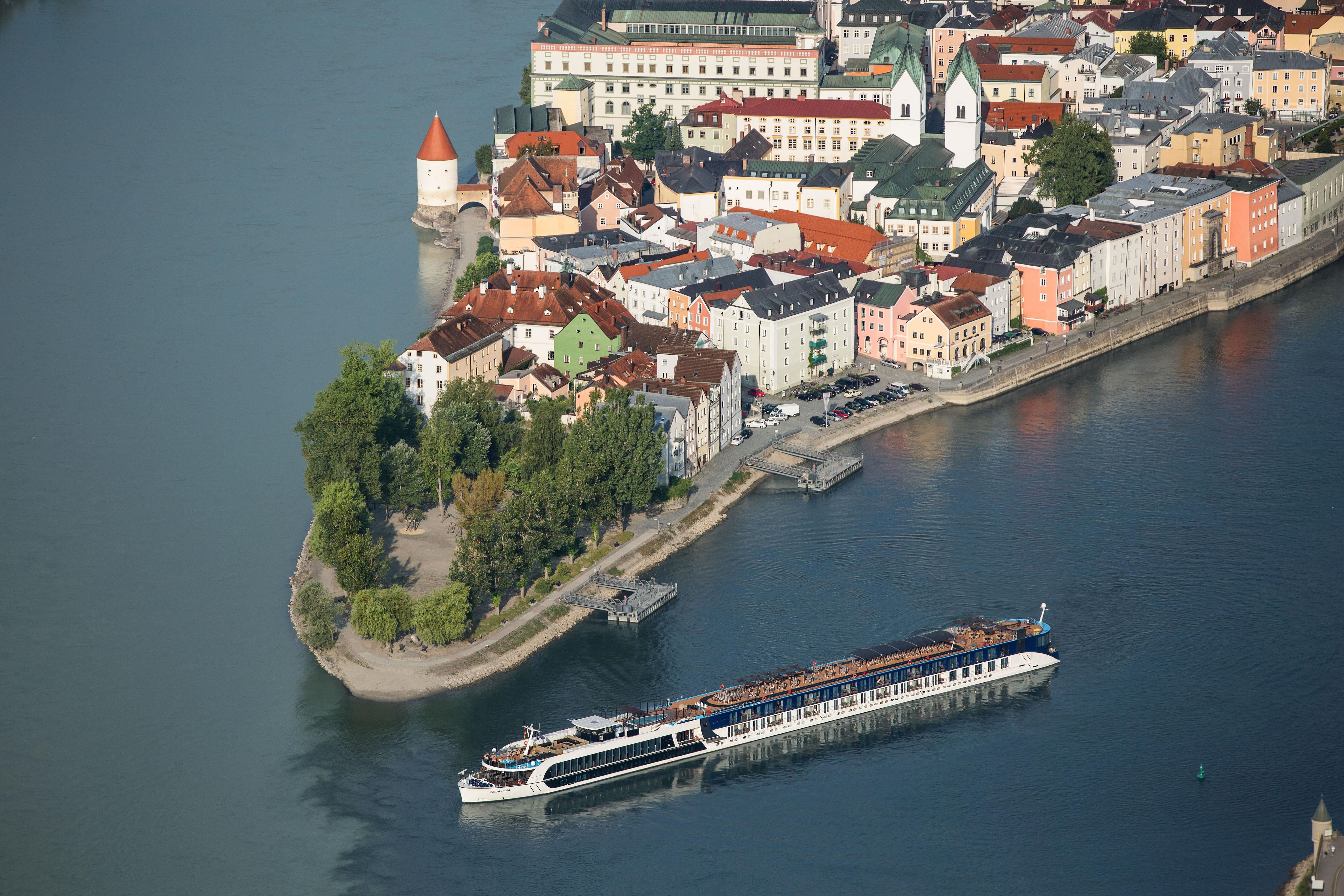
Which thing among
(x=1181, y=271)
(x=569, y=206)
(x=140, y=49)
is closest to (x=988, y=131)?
(x=1181, y=271)

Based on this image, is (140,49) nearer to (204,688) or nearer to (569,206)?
(569,206)

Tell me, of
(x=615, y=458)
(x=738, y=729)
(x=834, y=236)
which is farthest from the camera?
(x=834, y=236)

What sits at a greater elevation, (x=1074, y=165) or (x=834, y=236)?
(x=1074, y=165)

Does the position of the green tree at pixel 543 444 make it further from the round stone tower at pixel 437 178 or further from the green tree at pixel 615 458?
the round stone tower at pixel 437 178

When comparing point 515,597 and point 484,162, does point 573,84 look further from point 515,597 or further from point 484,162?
point 515,597

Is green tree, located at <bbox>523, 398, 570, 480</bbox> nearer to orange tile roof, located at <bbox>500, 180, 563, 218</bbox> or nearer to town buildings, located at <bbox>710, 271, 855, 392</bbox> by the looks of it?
town buildings, located at <bbox>710, 271, 855, 392</bbox>

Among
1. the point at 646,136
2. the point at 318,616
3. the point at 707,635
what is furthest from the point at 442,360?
the point at 646,136

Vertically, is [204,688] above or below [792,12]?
below
